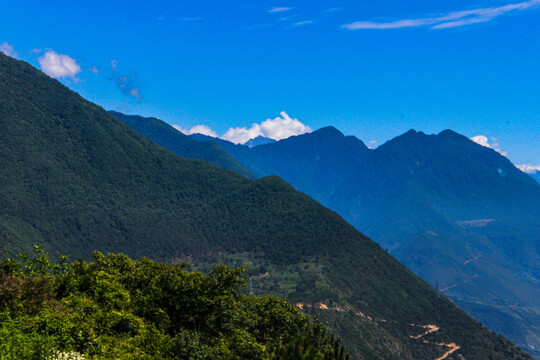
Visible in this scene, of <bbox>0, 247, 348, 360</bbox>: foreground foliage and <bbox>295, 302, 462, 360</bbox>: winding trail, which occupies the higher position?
<bbox>0, 247, 348, 360</bbox>: foreground foliage

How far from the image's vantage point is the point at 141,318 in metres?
39.2

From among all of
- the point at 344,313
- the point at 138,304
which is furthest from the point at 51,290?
the point at 344,313

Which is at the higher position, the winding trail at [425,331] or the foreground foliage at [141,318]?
the foreground foliage at [141,318]

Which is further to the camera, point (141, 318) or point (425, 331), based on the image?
point (425, 331)

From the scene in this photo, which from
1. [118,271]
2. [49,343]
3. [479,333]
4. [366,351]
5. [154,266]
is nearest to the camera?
[49,343]

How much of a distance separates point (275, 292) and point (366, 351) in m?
63.2

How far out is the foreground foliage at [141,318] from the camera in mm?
30031

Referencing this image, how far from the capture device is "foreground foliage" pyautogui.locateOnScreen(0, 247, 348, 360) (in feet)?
98.5

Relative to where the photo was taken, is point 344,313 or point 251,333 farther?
point 344,313

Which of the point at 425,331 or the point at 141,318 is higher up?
the point at 141,318

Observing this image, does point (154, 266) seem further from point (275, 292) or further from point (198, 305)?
point (275, 292)

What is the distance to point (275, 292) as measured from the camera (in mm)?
193500

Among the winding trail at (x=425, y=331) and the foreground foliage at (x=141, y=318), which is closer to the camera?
the foreground foliage at (x=141, y=318)

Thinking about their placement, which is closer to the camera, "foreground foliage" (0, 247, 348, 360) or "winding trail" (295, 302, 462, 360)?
"foreground foliage" (0, 247, 348, 360)
